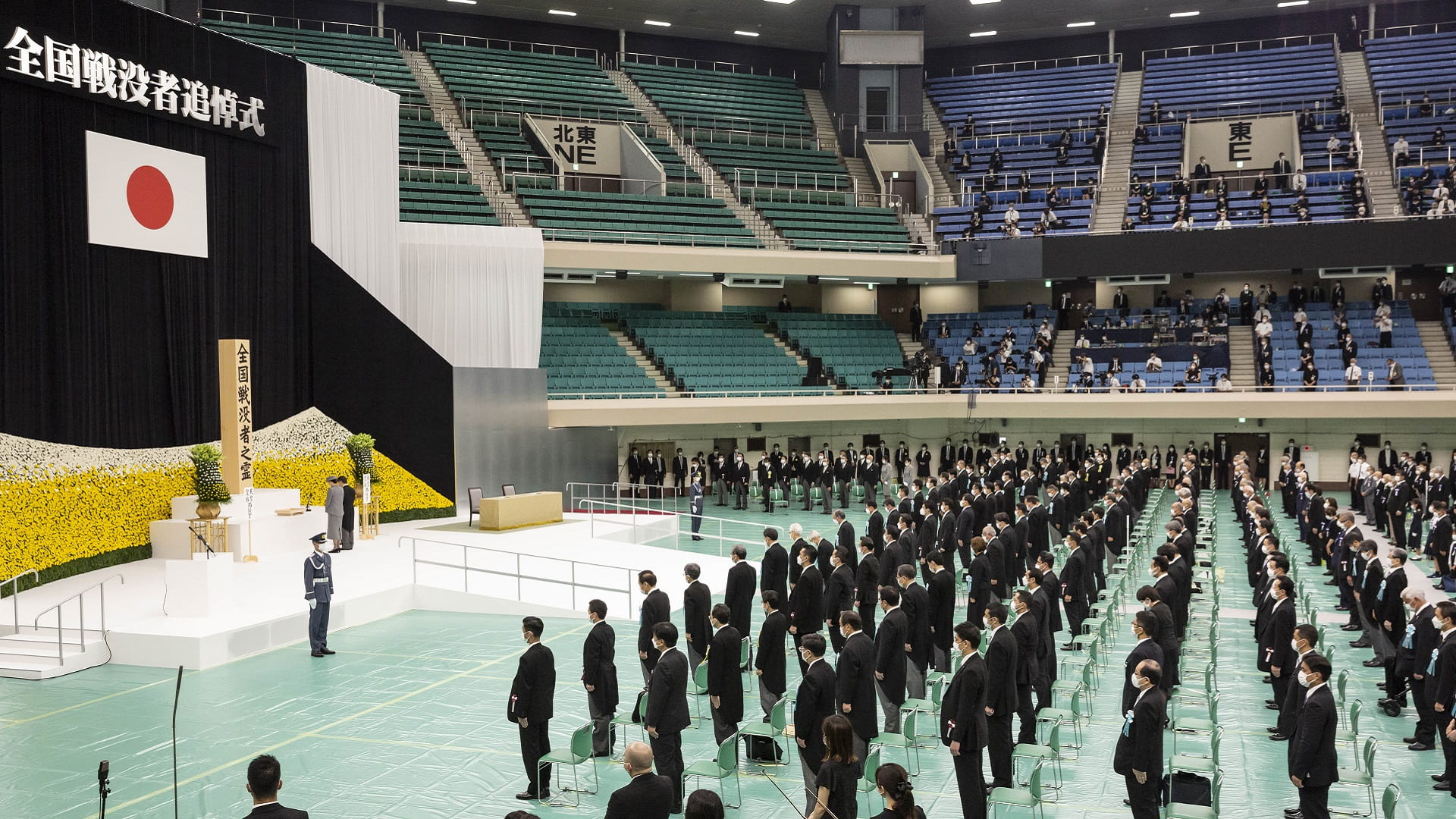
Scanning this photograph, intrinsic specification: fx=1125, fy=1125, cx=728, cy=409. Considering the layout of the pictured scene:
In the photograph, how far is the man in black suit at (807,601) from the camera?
38.9 feet

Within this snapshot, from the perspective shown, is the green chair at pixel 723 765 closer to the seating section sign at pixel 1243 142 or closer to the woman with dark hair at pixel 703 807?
the woman with dark hair at pixel 703 807

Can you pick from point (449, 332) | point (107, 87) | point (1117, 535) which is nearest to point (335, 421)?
point (449, 332)

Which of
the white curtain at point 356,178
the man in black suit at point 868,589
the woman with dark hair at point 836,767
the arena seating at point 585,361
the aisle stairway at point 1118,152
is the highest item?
the aisle stairway at point 1118,152

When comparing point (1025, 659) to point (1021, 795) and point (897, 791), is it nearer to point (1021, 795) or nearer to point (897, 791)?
point (1021, 795)

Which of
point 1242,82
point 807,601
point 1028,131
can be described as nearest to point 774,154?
point 1028,131

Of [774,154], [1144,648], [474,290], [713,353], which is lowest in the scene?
[1144,648]

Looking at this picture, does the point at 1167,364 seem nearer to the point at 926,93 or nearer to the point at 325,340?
the point at 926,93

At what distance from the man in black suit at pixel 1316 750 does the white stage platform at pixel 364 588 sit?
358 inches

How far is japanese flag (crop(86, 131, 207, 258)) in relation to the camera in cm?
1786

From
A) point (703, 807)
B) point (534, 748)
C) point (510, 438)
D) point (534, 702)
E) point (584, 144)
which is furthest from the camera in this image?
point (584, 144)

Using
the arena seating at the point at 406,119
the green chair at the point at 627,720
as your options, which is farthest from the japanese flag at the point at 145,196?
the green chair at the point at 627,720

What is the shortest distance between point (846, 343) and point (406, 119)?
15146mm

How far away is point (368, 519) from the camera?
22.1 meters

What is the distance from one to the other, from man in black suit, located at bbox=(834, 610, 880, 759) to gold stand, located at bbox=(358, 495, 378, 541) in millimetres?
15209
